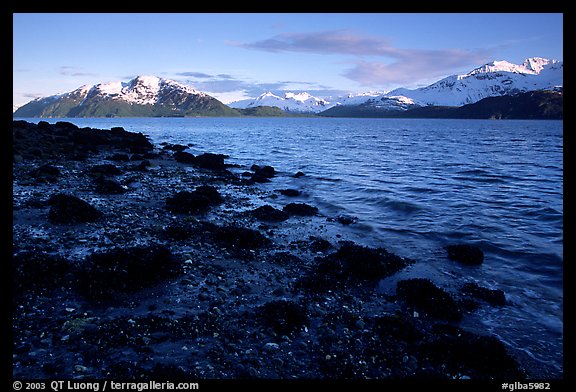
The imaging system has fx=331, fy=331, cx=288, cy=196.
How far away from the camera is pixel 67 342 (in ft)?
24.3

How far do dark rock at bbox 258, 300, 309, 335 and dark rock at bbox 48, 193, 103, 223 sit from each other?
11.0 metres

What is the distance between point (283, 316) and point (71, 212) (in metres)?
12.4

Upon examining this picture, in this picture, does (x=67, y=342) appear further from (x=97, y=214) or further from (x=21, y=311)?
(x=97, y=214)

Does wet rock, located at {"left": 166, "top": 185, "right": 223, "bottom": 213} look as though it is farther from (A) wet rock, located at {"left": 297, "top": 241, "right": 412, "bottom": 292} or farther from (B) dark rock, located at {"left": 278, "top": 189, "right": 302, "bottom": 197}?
(A) wet rock, located at {"left": 297, "top": 241, "right": 412, "bottom": 292}

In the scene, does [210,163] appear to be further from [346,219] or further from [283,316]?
[283,316]

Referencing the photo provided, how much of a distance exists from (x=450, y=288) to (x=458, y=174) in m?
29.7

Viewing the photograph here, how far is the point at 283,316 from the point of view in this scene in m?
9.09

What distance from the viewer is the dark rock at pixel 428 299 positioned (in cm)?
995

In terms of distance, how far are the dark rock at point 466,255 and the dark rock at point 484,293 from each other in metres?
2.34

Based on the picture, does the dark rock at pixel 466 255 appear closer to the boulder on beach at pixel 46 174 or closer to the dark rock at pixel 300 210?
the dark rock at pixel 300 210

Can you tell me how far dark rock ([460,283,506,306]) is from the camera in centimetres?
1090

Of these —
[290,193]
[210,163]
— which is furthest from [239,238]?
[210,163]
